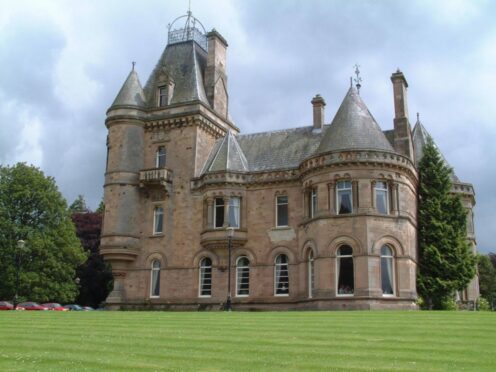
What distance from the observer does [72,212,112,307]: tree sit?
5950 centimetres

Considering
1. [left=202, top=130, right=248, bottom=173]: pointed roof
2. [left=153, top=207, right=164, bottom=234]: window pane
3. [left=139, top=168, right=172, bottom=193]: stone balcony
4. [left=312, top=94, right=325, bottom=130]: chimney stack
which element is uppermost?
[left=312, top=94, right=325, bottom=130]: chimney stack

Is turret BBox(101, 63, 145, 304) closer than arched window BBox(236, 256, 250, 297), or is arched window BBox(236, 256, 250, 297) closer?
arched window BBox(236, 256, 250, 297)

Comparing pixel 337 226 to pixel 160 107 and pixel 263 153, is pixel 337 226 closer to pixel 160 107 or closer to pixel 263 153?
pixel 263 153

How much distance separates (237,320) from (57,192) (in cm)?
3394

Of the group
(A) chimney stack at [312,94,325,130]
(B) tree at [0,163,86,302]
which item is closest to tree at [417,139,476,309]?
(A) chimney stack at [312,94,325,130]

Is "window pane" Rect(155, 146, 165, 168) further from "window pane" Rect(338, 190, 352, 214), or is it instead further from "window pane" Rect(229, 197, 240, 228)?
"window pane" Rect(338, 190, 352, 214)

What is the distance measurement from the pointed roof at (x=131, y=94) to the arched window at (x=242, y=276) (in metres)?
12.8

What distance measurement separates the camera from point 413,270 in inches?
1249

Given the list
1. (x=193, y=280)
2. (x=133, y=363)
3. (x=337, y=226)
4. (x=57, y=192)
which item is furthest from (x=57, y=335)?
(x=57, y=192)

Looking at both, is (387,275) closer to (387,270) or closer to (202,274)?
(387,270)

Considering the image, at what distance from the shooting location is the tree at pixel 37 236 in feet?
151

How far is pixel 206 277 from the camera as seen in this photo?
119ft

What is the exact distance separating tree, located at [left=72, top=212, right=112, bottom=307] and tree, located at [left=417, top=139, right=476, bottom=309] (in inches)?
1335

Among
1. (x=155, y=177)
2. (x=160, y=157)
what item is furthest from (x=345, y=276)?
(x=160, y=157)
